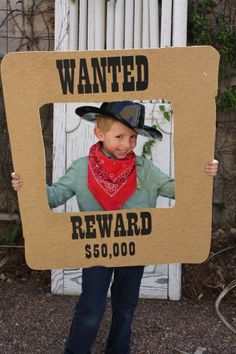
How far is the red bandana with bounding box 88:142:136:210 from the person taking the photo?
7.64 ft

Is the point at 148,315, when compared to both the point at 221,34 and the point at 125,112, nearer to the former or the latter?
the point at 125,112

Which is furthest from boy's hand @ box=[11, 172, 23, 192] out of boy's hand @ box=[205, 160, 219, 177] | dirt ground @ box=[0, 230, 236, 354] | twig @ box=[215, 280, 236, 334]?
twig @ box=[215, 280, 236, 334]

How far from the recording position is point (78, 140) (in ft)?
11.2

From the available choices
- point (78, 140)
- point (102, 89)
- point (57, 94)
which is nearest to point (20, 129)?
point (57, 94)

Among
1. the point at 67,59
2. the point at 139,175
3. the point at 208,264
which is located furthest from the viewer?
the point at 208,264

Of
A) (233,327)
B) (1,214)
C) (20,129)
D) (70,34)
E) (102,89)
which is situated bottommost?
(233,327)

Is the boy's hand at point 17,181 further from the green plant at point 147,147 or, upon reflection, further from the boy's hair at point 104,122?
the green plant at point 147,147

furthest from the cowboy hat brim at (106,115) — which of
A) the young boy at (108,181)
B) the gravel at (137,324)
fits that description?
the gravel at (137,324)

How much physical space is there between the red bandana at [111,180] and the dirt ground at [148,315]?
40.2 inches

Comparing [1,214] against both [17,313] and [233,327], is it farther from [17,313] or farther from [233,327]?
[233,327]

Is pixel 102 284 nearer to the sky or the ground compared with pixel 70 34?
nearer to the ground

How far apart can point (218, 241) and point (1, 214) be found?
1502 millimetres

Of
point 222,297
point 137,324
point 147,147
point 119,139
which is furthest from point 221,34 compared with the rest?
point 137,324

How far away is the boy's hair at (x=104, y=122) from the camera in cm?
230
